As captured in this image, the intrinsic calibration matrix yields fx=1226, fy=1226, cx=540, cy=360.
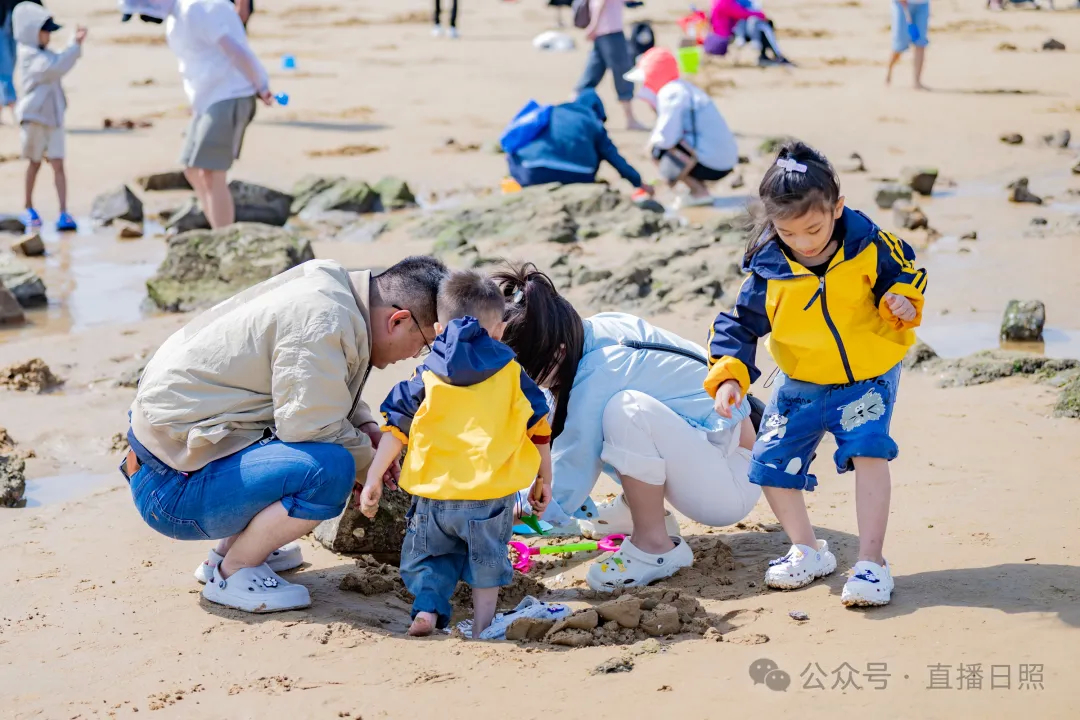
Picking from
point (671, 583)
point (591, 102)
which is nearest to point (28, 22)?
point (591, 102)

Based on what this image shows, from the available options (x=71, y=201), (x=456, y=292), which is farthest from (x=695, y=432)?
(x=71, y=201)

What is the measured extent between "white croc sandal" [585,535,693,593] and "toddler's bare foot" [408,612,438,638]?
0.60m

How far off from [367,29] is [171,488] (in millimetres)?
21925

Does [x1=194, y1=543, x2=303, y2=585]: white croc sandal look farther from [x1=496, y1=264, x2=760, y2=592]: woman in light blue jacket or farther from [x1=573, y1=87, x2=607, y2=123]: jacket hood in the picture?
[x1=573, y1=87, x2=607, y2=123]: jacket hood

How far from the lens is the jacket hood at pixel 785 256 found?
3330 millimetres

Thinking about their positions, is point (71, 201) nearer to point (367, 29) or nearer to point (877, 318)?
point (877, 318)

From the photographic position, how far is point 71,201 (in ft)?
34.6

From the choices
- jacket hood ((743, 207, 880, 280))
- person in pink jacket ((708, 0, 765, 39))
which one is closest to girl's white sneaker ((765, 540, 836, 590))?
jacket hood ((743, 207, 880, 280))

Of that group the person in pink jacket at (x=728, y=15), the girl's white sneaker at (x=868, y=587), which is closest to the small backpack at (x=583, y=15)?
the person in pink jacket at (x=728, y=15)

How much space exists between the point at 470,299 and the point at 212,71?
199 inches

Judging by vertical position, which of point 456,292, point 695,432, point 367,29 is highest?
point 456,292

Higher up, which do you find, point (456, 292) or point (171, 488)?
point (456, 292)

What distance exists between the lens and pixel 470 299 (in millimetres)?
3293

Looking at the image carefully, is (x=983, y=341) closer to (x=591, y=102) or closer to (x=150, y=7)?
(x=591, y=102)
